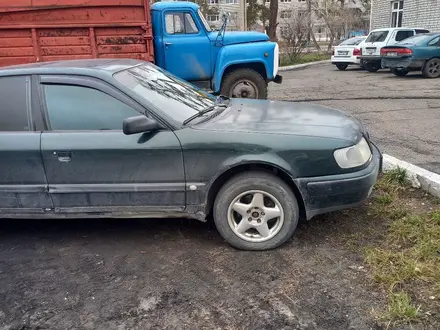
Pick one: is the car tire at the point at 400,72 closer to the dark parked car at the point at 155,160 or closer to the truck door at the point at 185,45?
the truck door at the point at 185,45

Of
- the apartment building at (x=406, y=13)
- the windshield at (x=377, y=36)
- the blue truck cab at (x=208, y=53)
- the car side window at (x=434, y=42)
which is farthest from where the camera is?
the apartment building at (x=406, y=13)

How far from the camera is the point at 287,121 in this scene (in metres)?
3.47

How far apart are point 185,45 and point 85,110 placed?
203 inches

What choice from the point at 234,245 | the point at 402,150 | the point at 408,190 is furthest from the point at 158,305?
the point at 402,150

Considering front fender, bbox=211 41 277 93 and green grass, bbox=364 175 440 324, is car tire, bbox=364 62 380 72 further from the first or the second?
green grass, bbox=364 175 440 324

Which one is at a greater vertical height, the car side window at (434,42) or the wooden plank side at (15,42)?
the wooden plank side at (15,42)

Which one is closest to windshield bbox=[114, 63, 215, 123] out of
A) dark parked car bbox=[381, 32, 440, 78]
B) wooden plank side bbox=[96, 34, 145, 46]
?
wooden plank side bbox=[96, 34, 145, 46]

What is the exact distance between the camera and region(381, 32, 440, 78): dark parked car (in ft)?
44.0

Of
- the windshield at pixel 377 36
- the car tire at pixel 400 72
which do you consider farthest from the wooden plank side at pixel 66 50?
the windshield at pixel 377 36

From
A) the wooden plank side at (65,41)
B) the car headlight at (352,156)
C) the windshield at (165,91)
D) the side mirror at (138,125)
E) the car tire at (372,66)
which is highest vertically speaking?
the wooden plank side at (65,41)

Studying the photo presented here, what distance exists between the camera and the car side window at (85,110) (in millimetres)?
3314

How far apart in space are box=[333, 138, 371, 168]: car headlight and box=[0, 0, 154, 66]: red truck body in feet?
17.7

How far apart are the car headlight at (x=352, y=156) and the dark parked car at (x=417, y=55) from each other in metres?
11.6

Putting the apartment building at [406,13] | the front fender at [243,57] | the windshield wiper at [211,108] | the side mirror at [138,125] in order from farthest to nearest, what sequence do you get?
the apartment building at [406,13]
the front fender at [243,57]
the windshield wiper at [211,108]
the side mirror at [138,125]
